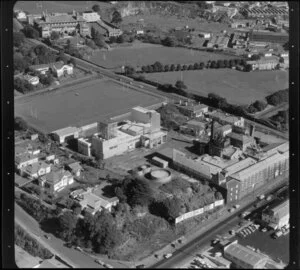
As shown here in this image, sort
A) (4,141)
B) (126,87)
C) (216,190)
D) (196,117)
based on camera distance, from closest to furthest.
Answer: (4,141)
(216,190)
(196,117)
(126,87)

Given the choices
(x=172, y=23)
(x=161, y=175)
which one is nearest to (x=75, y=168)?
(x=161, y=175)

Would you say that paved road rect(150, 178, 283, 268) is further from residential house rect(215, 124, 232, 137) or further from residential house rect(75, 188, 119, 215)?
residential house rect(215, 124, 232, 137)

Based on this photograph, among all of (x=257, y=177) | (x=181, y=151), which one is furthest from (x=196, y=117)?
(x=257, y=177)

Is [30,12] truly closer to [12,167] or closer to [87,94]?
[87,94]

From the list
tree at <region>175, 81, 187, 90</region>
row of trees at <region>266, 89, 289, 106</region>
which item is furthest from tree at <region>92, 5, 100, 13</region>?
row of trees at <region>266, 89, 289, 106</region>

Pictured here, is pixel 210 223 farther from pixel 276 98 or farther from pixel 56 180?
pixel 276 98

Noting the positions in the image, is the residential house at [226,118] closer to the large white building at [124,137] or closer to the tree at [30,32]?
the large white building at [124,137]

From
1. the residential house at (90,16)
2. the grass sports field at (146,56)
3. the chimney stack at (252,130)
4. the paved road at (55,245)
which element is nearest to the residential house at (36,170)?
the paved road at (55,245)

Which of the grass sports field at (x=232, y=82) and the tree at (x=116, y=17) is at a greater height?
the tree at (x=116, y=17)
